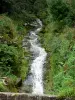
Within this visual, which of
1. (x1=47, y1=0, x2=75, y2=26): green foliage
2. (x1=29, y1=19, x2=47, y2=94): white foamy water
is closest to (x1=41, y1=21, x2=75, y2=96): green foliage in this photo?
(x1=29, y1=19, x2=47, y2=94): white foamy water

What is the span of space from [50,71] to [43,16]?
62.3 feet

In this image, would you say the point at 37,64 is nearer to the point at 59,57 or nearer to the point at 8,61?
the point at 59,57

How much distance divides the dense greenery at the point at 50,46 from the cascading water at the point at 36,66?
1.39ft

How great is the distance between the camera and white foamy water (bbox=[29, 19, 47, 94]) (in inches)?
715

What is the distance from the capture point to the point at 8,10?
3069 centimetres

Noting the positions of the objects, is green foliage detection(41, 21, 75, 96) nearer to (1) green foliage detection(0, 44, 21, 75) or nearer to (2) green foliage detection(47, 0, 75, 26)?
(2) green foliage detection(47, 0, 75, 26)

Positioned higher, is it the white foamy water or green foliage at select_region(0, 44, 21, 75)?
green foliage at select_region(0, 44, 21, 75)

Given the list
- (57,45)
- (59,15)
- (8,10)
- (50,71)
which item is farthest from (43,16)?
(50,71)

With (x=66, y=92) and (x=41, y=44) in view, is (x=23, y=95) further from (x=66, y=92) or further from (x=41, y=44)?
(x=41, y=44)

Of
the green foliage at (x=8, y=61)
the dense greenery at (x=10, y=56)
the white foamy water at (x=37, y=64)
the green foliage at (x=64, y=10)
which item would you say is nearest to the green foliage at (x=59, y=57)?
the white foamy water at (x=37, y=64)

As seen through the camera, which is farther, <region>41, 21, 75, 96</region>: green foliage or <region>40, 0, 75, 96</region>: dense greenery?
<region>40, 0, 75, 96</region>: dense greenery

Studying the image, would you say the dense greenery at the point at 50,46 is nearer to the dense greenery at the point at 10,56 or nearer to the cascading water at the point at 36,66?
the dense greenery at the point at 10,56

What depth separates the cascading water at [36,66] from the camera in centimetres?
1824

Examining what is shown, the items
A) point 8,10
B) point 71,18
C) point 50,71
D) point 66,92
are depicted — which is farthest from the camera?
point 8,10
